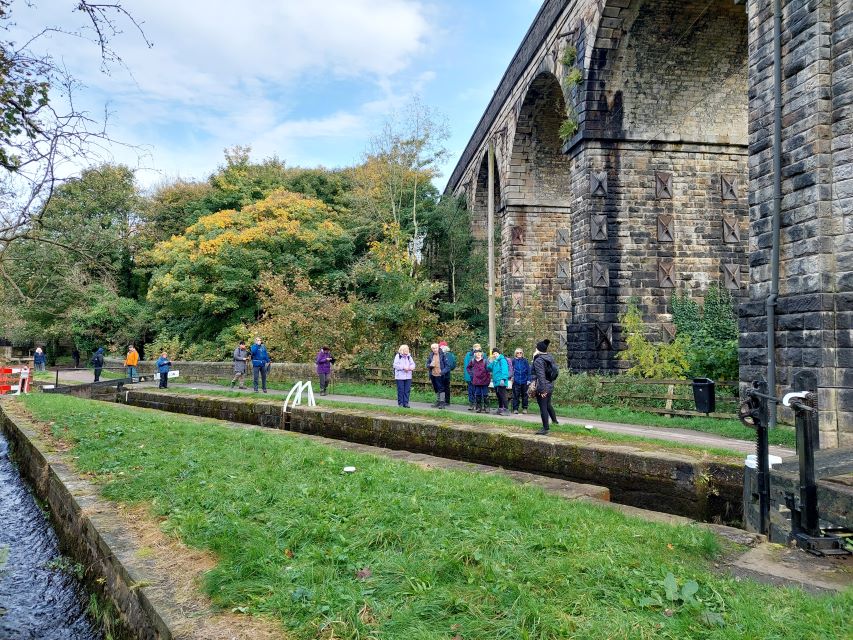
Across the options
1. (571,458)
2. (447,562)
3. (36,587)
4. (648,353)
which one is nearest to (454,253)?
(648,353)

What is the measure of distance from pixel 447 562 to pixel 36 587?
11.9ft

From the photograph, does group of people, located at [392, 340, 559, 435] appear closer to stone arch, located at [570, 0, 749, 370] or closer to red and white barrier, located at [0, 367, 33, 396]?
stone arch, located at [570, 0, 749, 370]

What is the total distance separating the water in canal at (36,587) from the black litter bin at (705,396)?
9.62 metres

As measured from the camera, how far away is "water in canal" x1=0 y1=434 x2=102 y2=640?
388 centimetres

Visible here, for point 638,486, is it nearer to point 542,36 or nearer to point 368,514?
point 368,514

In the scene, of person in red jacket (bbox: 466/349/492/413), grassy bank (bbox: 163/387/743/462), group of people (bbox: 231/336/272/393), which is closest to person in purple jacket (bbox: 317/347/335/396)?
group of people (bbox: 231/336/272/393)

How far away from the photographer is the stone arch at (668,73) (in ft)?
43.9

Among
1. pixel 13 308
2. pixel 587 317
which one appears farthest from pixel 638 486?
pixel 13 308

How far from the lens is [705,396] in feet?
33.9

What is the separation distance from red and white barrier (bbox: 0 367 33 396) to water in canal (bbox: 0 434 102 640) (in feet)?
38.5

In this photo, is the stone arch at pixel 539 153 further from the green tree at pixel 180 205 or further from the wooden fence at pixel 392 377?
the green tree at pixel 180 205

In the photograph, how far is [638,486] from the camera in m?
6.41

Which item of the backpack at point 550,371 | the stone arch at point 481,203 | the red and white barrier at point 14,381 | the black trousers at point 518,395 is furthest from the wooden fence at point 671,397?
the red and white barrier at point 14,381

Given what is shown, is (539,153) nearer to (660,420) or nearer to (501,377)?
(501,377)
